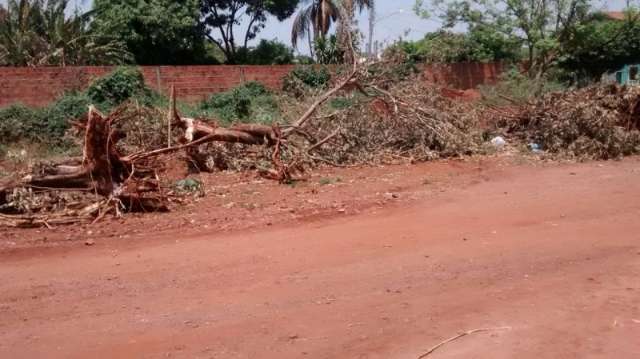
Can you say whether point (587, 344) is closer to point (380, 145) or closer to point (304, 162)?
point (304, 162)

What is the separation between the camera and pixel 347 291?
15.4ft

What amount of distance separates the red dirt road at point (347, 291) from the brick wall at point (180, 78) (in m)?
10.1

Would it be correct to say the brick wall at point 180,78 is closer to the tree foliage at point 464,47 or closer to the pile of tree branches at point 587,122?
the tree foliage at point 464,47

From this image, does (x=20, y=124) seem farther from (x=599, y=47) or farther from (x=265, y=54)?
(x=599, y=47)

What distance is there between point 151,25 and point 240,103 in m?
7.38

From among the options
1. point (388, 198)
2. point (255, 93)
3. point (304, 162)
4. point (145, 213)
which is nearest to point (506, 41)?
point (255, 93)

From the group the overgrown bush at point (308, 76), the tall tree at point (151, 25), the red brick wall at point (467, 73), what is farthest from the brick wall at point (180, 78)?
the tall tree at point (151, 25)

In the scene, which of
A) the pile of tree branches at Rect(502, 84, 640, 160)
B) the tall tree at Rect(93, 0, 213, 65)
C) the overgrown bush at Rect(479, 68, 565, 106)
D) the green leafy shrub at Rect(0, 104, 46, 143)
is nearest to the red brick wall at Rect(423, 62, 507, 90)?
the overgrown bush at Rect(479, 68, 565, 106)

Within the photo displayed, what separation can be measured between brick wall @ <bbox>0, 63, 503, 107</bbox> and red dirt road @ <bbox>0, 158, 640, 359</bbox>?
1012cm

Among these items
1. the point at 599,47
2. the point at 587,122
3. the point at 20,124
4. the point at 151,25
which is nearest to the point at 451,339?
the point at 587,122

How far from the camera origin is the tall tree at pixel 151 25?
22500mm

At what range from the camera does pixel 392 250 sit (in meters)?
5.79

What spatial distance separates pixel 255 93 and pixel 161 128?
8532mm

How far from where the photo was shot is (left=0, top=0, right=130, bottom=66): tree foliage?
19.8 meters
